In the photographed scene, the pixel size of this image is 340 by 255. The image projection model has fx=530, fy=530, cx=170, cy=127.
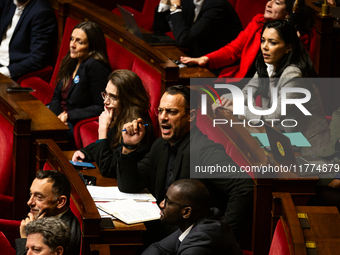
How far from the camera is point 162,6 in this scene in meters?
2.04

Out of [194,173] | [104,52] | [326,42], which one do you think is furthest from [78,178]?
[326,42]

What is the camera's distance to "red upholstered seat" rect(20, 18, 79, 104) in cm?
205

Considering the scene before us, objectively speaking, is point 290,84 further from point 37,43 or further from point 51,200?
point 37,43

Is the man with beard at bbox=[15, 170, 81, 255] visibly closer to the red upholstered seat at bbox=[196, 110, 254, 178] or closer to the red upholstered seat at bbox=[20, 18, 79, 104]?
the red upholstered seat at bbox=[196, 110, 254, 178]

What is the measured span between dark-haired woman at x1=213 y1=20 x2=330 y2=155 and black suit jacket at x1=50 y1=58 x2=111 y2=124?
490mm

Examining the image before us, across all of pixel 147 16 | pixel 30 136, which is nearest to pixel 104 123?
pixel 30 136

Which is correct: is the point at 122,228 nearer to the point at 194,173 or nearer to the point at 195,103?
the point at 194,173

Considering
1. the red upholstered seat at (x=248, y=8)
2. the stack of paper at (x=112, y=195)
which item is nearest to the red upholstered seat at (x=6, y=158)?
the stack of paper at (x=112, y=195)

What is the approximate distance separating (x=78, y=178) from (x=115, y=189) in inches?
5.1

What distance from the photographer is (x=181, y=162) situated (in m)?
1.17

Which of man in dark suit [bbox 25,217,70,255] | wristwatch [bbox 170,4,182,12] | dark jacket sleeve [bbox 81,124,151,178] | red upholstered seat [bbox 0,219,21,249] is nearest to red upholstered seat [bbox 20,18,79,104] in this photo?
wristwatch [bbox 170,4,182,12]

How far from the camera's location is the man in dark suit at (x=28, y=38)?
2197mm

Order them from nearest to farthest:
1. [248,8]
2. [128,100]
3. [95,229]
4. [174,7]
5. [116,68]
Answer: [95,229] → [128,100] → [116,68] → [174,7] → [248,8]

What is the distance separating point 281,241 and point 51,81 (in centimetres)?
143
